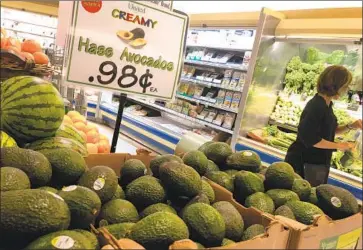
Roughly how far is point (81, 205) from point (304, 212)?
0.72 metres

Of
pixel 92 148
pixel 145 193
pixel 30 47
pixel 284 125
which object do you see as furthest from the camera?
pixel 284 125

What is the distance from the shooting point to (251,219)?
1119 mm

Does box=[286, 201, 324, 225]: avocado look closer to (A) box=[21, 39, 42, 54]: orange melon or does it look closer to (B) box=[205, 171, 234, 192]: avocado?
(B) box=[205, 171, 234, 192]: avocado

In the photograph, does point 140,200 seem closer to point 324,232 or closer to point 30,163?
point 30,163

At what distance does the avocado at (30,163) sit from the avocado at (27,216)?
151 mm

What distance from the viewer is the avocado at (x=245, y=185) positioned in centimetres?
128

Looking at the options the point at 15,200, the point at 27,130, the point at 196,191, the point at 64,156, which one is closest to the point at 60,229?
the point at 15,200

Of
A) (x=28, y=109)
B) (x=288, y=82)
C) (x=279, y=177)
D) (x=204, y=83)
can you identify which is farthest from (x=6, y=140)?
(x=204, y=83)

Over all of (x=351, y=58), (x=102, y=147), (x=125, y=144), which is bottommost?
(x=125, y=144)

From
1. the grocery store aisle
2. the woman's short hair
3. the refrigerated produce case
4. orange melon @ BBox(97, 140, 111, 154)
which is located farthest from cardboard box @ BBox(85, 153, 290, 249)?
the grocery store aisle

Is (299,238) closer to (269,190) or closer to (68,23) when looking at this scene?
(269,190)

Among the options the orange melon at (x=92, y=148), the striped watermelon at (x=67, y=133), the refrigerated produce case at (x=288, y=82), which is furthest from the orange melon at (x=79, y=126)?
the refrigerated produce case at (x=288, y=82)

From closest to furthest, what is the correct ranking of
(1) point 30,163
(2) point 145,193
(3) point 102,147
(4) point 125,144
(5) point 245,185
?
1. (1) point 30,163
2. (2) point 145,193
3. (5) point 245,185
4. (3) point 102,147
5. (4) point 125,144

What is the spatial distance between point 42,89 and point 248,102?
3265mm
